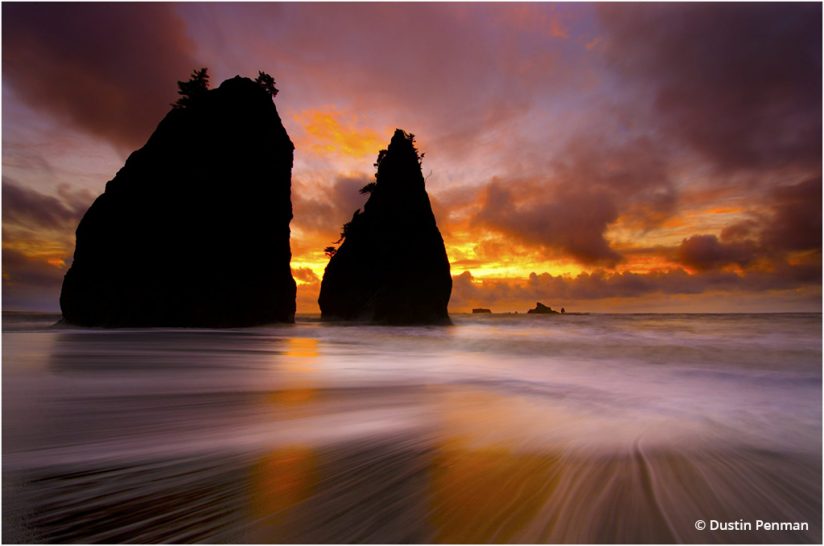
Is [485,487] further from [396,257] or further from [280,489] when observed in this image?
[396,257]

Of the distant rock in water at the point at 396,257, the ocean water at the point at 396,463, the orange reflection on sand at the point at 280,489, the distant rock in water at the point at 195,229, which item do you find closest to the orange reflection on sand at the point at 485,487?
the ocean water at the point at 396,463

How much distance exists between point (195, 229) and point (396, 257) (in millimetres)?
14327

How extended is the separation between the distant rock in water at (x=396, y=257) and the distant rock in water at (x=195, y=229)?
6.68 meters

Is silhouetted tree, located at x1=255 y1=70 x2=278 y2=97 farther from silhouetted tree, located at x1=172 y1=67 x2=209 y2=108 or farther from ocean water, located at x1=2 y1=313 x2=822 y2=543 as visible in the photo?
ocean water, located at x1=2 y1=313 x2=822 y2=543

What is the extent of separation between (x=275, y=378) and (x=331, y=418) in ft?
7.04

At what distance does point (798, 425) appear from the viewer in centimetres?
285

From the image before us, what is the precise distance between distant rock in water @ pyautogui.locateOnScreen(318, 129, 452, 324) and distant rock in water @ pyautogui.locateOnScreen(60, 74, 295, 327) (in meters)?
6.68

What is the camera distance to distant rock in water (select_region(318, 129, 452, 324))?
94.1ft

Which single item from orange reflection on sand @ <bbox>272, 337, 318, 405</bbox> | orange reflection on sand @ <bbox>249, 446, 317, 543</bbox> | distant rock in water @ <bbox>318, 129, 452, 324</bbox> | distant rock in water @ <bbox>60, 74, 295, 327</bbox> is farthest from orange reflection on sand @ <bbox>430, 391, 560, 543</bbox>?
distant rock in water @ <bbox>318, 129, 452, 324</bbox>

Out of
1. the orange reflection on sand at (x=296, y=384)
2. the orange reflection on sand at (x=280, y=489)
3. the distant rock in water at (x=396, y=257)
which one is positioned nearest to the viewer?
the orange reflection on sand at (x=280, y=489)

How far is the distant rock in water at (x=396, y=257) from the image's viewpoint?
28.7 meters

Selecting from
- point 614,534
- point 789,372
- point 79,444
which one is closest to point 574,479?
point 614,534

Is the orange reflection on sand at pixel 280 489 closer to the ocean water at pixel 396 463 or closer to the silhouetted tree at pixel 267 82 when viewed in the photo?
the ocean water at pixel 396 463

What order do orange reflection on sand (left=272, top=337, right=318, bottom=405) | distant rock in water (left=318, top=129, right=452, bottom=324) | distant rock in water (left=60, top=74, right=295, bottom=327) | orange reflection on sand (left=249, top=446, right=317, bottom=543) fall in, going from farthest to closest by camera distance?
distant rock in water (left=318, top=129, right=452, bottom=324), distant rock in water (left=60, top=74, right=295, bottom=327), orange reflection on sand (left=272, top=337, right=318, bottom=405), orange reflection on sand (left=249, top=446, right=317, bottom=543)
